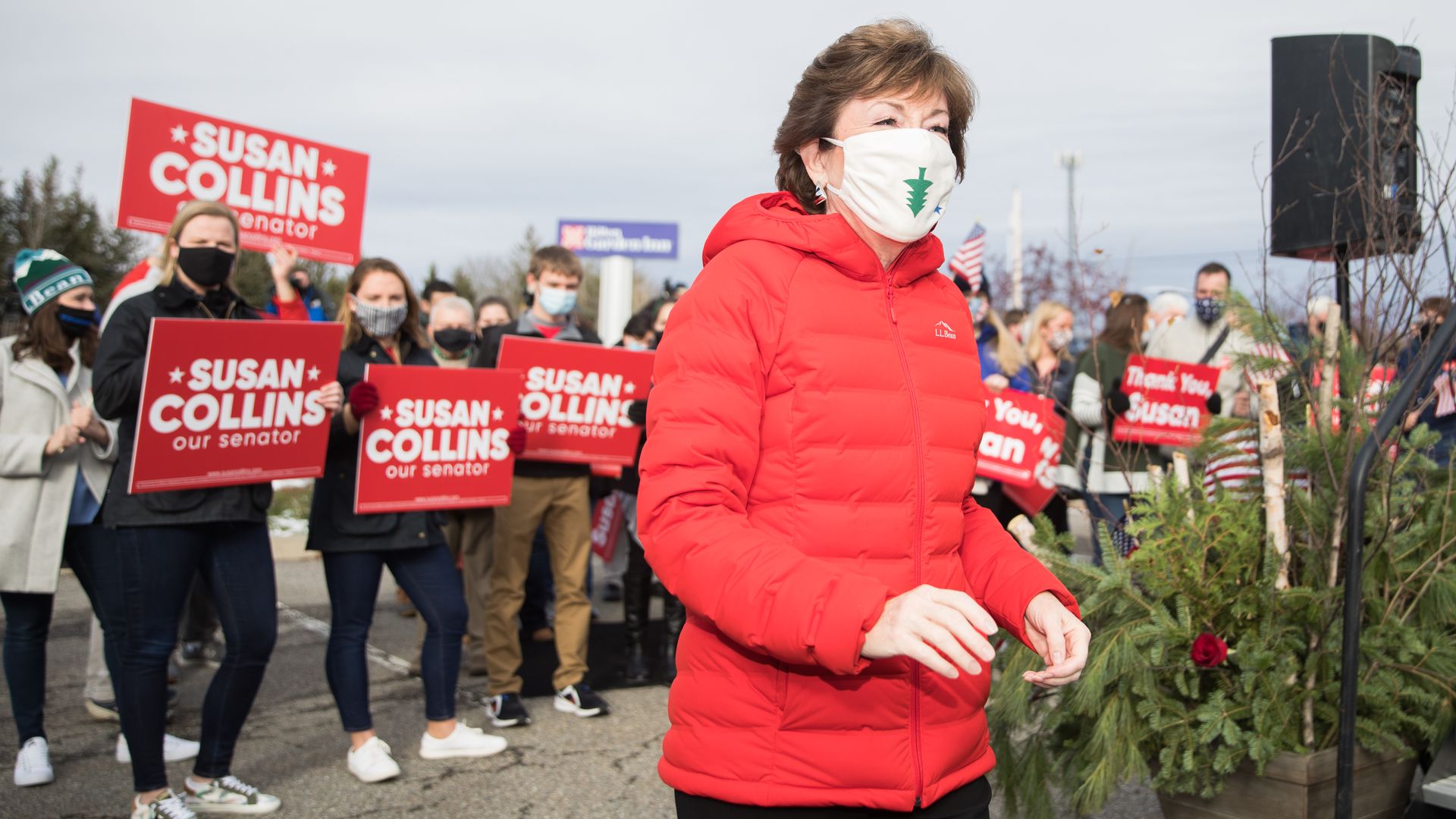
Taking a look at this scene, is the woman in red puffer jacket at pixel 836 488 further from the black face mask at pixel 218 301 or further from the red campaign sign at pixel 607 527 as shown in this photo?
the red campaign sign at pixel 607 527

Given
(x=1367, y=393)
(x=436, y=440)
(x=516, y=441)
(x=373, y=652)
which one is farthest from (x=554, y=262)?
(x=1367, y=393)

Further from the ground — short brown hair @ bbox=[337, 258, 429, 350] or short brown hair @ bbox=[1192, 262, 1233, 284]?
short brown hair @ bbox=[1192, 262, 1233, 284]

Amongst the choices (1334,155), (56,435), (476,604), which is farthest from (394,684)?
(1334,155)

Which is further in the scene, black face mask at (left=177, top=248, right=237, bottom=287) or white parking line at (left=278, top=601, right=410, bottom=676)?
white parking line at (left=278, top=601, right=410, bottom=676)

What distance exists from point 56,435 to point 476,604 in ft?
9.42

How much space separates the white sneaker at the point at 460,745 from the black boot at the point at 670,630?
1305 millimetres

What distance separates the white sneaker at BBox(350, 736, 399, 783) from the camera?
514 cm

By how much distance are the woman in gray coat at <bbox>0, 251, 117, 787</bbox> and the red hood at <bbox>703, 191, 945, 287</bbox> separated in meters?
4.03

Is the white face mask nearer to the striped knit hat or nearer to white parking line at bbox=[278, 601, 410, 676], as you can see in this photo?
the striped knit hat

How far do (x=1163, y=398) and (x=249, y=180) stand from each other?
18.0ft

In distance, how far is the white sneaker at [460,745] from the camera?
18.1 ft

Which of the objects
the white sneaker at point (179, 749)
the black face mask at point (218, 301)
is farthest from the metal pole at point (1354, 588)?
the white sneaker at point (179, 749)

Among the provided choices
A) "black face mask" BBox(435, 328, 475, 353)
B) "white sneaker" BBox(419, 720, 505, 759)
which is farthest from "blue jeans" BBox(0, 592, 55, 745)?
"black face mask" BBox(435, 328, 475, 353)

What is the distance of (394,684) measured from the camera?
6.95 metres
